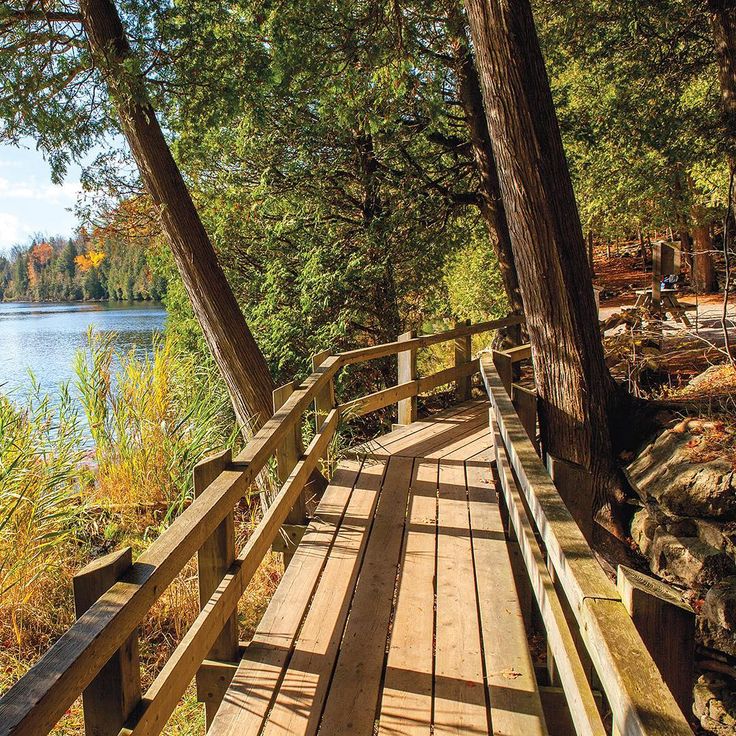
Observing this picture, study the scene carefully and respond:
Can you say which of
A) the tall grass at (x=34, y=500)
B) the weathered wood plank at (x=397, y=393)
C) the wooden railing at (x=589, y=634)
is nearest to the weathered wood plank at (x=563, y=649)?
the wooden railing at (x=589, y=634)

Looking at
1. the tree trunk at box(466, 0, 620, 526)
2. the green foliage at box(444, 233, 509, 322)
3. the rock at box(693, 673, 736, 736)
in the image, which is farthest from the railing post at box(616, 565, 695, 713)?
the green foliage at box(444, 233, 509, 322)

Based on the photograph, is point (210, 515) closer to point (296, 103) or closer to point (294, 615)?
point (294, 615)

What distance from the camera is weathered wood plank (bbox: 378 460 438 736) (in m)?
2.51

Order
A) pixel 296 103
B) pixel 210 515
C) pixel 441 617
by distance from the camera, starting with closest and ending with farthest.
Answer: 1. pixel 210 515
2. pixel 441 617
3. pixel 296 103

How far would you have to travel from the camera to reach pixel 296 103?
9984 mm

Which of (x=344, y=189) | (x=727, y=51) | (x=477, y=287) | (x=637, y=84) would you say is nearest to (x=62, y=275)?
(x=477, y=287)

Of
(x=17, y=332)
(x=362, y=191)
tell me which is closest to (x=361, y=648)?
(x=362, y=191)

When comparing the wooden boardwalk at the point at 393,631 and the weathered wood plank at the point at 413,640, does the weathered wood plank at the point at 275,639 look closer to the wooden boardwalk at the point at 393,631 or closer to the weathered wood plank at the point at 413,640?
the wooden boardwalk at the point at 393,631

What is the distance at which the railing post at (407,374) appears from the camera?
7.46 m

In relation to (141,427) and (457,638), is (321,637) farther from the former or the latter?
(141,427)

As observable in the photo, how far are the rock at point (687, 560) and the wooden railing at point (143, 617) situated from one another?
10.7 ft

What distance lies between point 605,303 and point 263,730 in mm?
21741

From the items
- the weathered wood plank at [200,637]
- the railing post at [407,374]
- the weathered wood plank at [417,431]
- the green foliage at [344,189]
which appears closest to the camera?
the weathered wood plank at [200,637]

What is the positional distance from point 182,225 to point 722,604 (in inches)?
221
